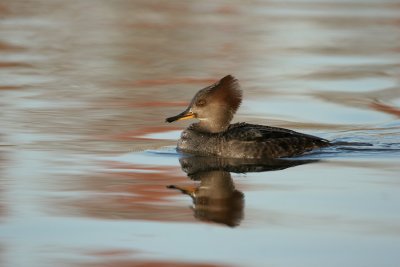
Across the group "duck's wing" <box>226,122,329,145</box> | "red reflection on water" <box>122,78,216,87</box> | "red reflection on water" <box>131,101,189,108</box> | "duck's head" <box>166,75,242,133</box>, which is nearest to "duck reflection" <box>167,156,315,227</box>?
"duck's wing" <box>226,122,329,145</box>

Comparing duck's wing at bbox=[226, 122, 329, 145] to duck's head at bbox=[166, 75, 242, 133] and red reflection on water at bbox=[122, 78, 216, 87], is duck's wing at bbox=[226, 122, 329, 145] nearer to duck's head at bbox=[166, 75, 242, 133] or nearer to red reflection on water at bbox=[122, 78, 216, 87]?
duck's head at bbox=[166, 75, 242, 133]

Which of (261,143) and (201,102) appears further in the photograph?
Answer: (201,102)

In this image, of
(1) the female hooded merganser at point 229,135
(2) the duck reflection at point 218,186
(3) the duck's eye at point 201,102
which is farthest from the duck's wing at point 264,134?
(3) the duck's eye at point 201,102

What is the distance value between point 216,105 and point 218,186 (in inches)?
89.6

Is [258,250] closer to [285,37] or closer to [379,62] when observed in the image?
[379,62]

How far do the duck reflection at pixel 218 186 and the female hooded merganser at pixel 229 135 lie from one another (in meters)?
0.16

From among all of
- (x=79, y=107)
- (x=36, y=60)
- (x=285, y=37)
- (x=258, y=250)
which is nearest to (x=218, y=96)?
(x=79, y=107)

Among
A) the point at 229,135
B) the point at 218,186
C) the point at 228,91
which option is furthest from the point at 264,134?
the point at 218,186

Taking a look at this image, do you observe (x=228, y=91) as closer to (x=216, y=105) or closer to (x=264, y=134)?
(x=216, y=105)

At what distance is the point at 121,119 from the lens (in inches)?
520

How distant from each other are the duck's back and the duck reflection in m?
0.14

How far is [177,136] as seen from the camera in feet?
41.3

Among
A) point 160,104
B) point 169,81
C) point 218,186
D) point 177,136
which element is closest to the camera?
point 218,186

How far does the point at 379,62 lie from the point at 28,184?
9.97 meters
